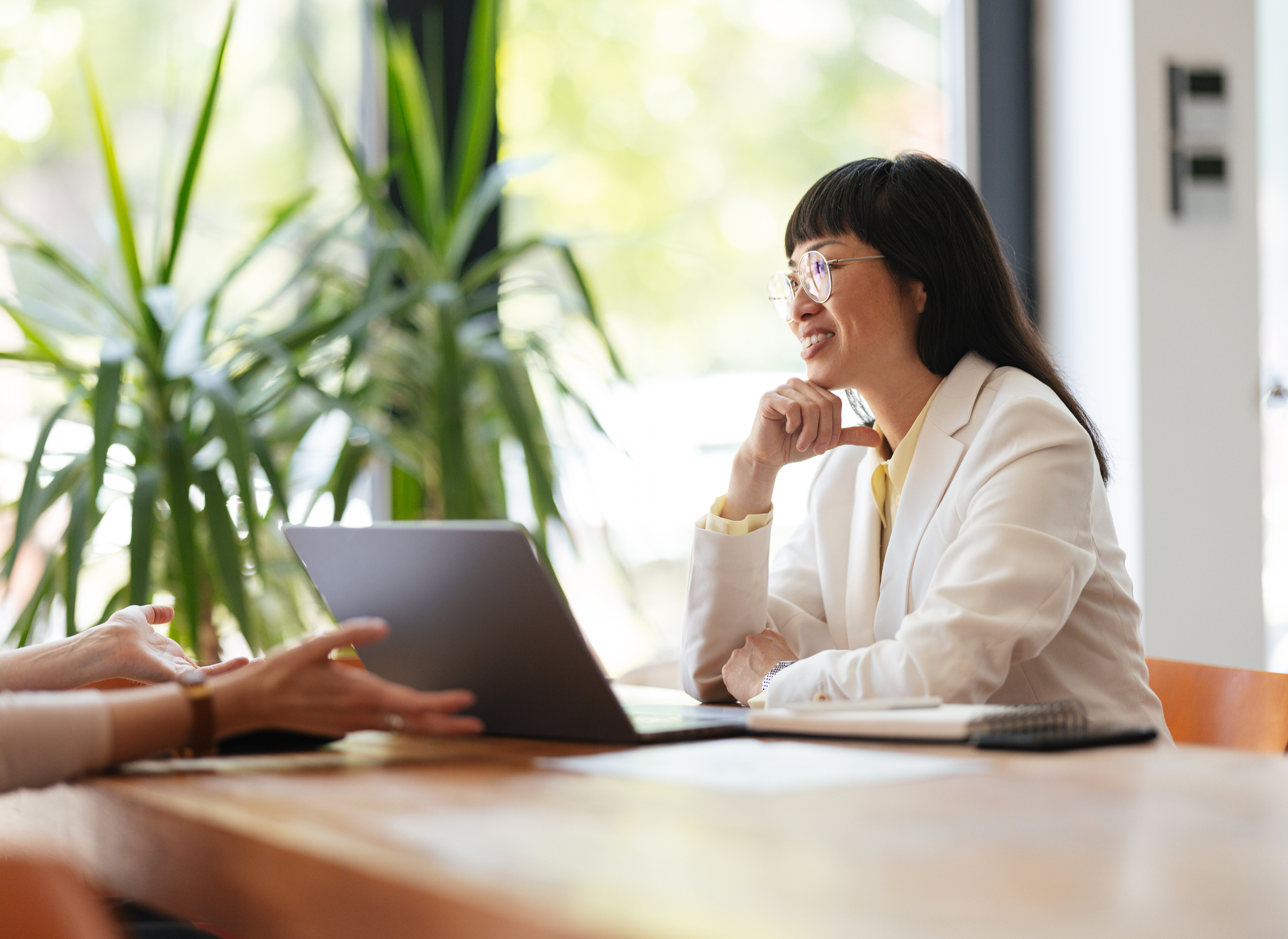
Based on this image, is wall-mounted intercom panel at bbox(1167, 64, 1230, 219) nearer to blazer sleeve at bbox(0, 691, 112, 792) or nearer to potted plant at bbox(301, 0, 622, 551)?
potted plant at bbox(301, 0, 622, 551)

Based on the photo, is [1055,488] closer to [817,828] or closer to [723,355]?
[817,828]

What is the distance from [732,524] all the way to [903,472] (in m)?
0.25

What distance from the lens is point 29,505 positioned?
2031 mm

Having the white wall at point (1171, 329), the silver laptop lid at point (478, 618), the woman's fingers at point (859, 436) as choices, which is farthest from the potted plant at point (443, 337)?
the white wall at point (1171, 329)

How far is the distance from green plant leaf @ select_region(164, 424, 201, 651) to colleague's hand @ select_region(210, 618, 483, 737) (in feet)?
3.66

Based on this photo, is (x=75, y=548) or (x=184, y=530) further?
(x=184, y=530)

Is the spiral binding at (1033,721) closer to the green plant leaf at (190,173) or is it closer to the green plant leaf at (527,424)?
the green plant leaf at (527,424)

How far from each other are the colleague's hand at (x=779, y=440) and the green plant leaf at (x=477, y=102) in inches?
42.6

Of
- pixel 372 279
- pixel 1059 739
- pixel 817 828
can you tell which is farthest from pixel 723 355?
pixel 817 828

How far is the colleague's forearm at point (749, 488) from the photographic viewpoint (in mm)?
1847

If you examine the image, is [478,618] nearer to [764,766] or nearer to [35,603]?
[764,766]

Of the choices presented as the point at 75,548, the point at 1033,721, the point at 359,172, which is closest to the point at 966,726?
the point at 1033,721

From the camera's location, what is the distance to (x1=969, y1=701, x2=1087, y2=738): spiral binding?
1061 millimetres

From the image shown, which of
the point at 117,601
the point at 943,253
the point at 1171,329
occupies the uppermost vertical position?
the point at 1171,329
